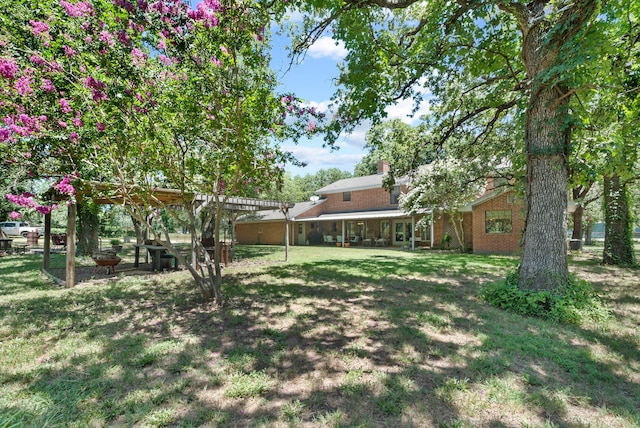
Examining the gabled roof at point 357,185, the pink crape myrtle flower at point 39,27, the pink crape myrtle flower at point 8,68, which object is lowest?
the pink crape myrtle flower at point 8,68

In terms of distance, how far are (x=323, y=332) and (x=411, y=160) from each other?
8.59m

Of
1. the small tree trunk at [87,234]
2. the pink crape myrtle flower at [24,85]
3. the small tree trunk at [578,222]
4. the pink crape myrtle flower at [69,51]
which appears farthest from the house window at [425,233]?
the pink crape myrtle flower at [24,85]

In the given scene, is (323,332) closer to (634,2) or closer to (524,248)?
(524,248)

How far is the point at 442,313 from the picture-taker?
18.5 feet

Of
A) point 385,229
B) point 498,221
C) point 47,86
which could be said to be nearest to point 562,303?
point 47,86

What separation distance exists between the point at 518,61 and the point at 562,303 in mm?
6461

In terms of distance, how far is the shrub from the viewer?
5176 mm

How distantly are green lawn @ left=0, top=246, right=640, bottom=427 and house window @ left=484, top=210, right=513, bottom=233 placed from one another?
10730 mm

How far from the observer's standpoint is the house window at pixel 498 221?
1692 cm

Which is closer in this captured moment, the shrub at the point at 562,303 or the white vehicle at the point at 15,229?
the shrub at the point at 562,303

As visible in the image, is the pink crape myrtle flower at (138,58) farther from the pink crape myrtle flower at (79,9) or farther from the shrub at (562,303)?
the shrub at (562,303)

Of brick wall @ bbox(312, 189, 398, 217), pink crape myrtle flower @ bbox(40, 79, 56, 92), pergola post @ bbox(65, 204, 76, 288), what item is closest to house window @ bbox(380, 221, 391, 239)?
brick wall @ bbox(312, 189, 398, 217)

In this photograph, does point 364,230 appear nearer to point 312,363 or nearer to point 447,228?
point 447,228

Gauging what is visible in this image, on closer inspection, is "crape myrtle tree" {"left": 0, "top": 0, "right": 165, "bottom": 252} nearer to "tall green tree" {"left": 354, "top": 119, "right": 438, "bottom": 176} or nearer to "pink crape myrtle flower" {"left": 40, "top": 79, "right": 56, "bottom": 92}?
"pink crape myrtle flower" {"left": 40, "top": 79, "right": 56, "bottom": 92}
